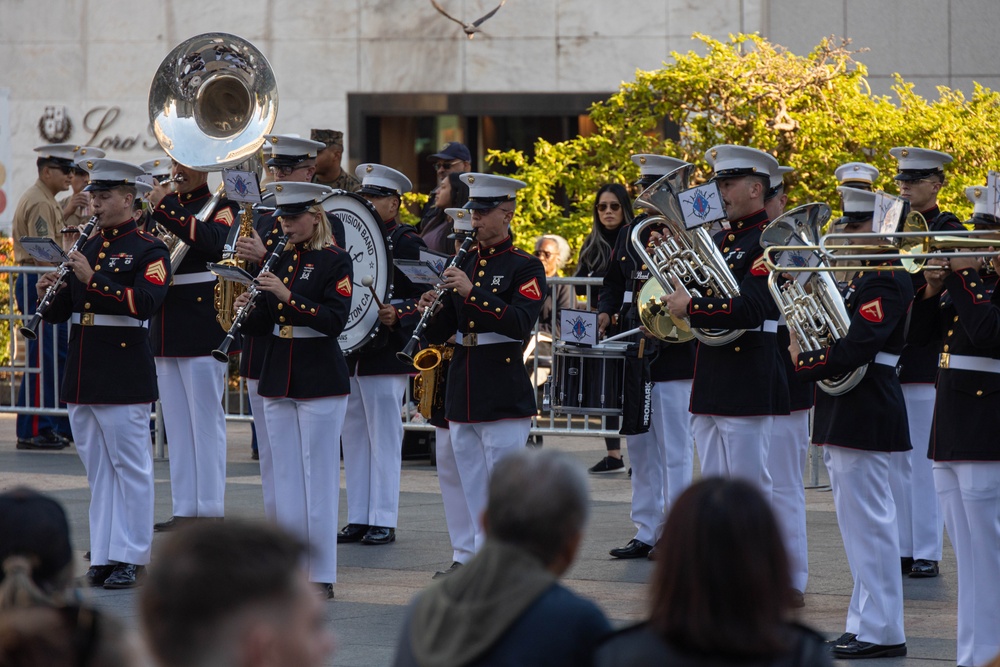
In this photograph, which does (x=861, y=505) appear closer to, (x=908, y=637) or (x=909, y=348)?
(x=908, y=637)

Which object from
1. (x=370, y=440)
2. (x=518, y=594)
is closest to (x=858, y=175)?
(x=370, y=440)

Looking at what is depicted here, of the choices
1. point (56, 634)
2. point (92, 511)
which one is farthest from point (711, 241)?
point (56, 634)

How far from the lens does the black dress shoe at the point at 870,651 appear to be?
19.6 ft

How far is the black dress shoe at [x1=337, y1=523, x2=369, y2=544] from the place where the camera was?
890cm

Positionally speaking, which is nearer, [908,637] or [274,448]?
[908,637]

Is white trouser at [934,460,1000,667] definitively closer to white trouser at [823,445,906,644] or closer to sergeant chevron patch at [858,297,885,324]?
white trouser at [823,445,906,644]

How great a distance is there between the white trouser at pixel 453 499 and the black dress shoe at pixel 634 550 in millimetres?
915

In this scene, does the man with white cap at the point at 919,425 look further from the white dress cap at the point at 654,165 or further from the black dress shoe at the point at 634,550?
the black dress shoe at the point at 634,550

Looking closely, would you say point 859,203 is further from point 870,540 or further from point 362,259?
point 362,259

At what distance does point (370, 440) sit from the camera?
9094 mm

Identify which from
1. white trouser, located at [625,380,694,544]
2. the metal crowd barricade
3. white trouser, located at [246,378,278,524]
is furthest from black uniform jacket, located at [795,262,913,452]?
the metal crowd barricade

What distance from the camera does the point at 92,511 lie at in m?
7.57

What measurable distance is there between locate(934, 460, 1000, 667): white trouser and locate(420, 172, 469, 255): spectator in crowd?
4.77 meters

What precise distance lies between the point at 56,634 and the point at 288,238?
4.92 meters
